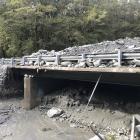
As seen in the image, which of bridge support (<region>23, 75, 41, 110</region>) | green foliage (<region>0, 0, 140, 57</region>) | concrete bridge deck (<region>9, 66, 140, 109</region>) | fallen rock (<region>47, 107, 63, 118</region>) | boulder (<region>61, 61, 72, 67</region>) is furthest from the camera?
green foliage (<region>0, 0, 140, 57</region>)

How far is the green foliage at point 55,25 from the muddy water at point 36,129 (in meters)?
20.4

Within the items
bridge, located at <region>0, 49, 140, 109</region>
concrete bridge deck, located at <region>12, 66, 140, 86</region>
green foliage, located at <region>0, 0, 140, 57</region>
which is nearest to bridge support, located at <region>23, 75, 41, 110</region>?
bridge, located at <region>0, 49, 140, 109</region>

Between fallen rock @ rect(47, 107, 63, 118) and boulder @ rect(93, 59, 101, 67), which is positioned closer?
boulder @ rect(93, 59, 101, 67)

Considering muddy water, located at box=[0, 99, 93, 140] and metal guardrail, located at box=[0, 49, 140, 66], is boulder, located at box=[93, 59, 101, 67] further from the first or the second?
muddy water, located at box=[0, 99, 93, 140]

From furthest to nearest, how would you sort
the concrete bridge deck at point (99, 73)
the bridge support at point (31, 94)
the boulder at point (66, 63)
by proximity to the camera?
the bridge support at point (31, 94) → the boulder at point (66, 63) → the concrete bridge deck at point (99, 73)

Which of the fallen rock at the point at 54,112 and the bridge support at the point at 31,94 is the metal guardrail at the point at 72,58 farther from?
the fallen rock at the point at 54,112

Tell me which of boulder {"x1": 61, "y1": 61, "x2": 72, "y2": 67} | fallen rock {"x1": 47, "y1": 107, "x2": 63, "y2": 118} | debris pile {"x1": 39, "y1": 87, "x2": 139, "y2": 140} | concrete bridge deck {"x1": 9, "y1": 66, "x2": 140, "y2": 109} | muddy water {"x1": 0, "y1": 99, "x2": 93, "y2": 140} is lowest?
muddy water {"x1": 0, "y1": 99, "x2": 93, "y2": 140}

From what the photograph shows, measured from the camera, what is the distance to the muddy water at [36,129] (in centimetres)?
1612

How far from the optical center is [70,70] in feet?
57.0

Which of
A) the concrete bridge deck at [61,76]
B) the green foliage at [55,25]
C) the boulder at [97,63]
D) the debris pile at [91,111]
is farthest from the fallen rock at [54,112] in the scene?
the green foliage at [55,25]

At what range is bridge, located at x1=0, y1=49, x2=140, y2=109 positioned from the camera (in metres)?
13.9

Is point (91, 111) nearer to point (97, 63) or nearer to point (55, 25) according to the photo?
point (97, 63)

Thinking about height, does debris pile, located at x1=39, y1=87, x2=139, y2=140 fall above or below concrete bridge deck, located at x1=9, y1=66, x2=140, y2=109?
below

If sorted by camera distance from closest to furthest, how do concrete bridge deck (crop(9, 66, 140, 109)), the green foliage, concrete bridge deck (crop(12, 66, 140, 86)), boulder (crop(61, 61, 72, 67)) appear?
concrete bridge deck (crop(12, 66, 140, 86))
concrete bridge deck (crop(9, 66, 140, 109))
boulder (crop(61, 61, 72, 67))
the green foliage
